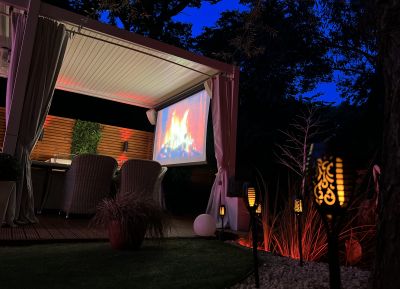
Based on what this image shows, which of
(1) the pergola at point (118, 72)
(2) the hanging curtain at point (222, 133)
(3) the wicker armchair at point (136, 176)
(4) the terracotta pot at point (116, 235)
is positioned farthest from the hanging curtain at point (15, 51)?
(2) the hanging curtain at point (222, 133)

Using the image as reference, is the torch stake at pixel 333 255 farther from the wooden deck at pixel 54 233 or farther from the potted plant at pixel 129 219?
the wooden deck at pixel 54 233

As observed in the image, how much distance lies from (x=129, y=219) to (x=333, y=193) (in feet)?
7.75

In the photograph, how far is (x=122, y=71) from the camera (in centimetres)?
679

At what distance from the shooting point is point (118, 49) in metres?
5.74

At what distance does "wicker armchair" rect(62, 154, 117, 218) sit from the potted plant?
5.27ft

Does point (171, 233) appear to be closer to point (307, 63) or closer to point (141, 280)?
point (141, 280)

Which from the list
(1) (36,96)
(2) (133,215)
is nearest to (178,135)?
(1) (36,96)

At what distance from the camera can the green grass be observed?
7.02 feet

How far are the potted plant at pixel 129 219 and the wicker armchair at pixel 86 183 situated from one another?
161cm

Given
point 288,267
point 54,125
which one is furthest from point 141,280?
point 54,125

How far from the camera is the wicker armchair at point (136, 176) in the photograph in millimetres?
4848

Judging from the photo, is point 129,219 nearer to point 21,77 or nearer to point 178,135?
point 21,77

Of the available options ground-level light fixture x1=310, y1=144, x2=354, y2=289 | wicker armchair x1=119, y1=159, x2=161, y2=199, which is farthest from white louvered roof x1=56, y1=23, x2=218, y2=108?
ground-level light fixture x1=310, y1=144, x2=354, y2=289

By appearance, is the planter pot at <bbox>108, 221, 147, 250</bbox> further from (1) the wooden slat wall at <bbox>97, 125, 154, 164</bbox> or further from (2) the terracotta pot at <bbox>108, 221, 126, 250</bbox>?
(1) the wooden slat wall at <bbox>97, 125, 154, 164</bbox>
